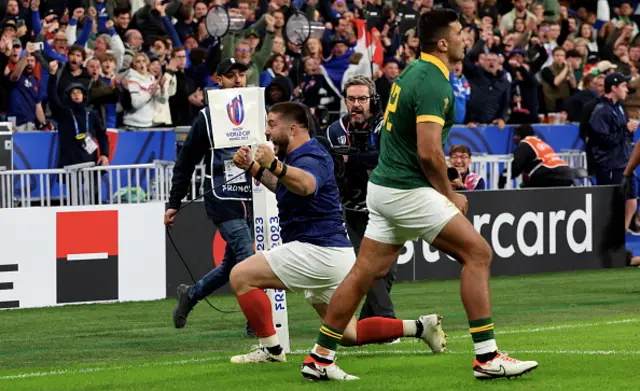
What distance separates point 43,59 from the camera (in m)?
20.2

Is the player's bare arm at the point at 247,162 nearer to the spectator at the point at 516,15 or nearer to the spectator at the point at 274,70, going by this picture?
the spectator at the point at 274,70

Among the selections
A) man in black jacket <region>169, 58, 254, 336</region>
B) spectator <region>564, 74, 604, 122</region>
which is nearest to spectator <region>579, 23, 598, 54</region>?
spectator <region>564, 74, 604, 122</region>

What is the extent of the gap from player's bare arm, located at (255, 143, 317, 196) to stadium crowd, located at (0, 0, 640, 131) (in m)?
9.81

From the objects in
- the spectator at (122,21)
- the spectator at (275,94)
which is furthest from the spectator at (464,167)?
the spectator at (122,21)

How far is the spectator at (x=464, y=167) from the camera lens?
17469 millimetres

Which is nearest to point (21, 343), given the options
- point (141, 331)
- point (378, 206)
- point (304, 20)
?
point (141, 331)

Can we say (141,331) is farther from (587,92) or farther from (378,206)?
(587,92)

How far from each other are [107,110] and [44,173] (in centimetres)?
333

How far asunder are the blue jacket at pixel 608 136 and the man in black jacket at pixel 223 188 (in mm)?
9843

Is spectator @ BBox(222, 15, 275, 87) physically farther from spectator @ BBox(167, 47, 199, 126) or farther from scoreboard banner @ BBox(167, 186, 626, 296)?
scoreboard banner @ BBox(167, 186, 626, 296)

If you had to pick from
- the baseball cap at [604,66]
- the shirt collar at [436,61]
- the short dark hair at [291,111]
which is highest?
the baseball cap at [604,66]

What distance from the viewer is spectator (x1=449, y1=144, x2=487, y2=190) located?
1747 centimetres

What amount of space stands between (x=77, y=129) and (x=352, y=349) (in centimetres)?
903

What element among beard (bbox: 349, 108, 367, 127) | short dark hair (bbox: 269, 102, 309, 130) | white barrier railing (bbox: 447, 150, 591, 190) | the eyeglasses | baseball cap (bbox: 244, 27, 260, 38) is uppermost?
baseball cap (bbox: 244, 27, 260, 38)
